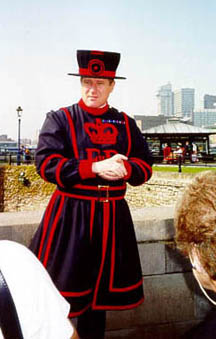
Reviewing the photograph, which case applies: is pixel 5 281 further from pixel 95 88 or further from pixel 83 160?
pixel 95 88

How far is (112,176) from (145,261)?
107 cm

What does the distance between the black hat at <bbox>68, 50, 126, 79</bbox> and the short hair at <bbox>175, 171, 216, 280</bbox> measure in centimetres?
106

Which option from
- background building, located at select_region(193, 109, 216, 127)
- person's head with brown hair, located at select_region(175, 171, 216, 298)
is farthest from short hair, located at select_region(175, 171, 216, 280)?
background building, located at select_region(193, 109, 216, 127)

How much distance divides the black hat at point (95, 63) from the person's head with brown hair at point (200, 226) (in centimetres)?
105

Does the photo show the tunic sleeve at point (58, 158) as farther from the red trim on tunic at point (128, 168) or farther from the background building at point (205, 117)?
the background building at point (205, 117)

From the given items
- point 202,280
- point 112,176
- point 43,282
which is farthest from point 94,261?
point 43,282

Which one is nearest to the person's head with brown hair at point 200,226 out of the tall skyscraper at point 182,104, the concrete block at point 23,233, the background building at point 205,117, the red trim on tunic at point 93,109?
the red trim on tunic at point 93,109

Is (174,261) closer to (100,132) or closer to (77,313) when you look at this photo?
(77,313)

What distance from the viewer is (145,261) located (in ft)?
10.2

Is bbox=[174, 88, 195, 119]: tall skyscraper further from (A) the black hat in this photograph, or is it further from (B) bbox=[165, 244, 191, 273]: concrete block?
(A) the black hat

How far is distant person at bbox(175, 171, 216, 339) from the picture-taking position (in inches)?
56.0

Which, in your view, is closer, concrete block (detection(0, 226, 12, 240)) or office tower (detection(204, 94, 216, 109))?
concrete block (detection(0, 226, 12, 240))

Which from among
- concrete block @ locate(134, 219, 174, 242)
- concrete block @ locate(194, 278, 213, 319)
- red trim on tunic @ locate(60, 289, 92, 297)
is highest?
concrete block @ locate(134, 219, 174, 242)

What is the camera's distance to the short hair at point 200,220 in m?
1.42
